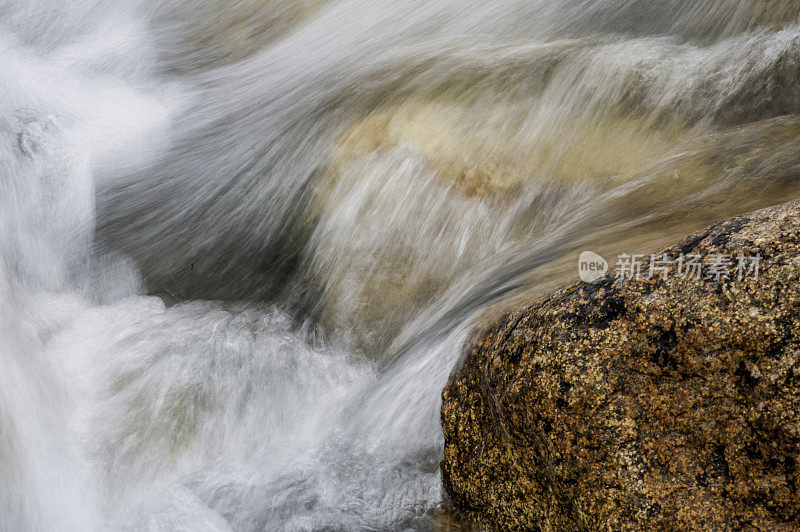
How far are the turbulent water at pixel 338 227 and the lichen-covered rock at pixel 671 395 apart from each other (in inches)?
25.2

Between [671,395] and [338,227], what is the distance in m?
3.02

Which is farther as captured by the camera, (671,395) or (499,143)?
(499,143)

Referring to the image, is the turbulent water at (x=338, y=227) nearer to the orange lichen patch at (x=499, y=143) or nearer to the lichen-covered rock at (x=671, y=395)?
the orange lichen patch at (x=499, y=143)

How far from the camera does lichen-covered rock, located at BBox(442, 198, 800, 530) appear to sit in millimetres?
2250

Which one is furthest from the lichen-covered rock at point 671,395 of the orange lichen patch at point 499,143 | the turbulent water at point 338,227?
the orange lichen patch at point 499,143

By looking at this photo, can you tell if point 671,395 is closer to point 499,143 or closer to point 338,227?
point 499,143

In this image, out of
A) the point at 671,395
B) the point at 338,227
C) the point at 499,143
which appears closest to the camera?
the point at 671,395

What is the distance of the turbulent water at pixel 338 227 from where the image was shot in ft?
12.3

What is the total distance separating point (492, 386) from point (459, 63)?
330 cm

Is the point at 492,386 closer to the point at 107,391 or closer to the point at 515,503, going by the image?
the point at 515,503

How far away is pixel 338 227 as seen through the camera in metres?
5.00

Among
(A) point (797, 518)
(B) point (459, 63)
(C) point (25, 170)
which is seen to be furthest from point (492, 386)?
(C) point (25, 170)

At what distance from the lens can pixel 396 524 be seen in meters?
3.23

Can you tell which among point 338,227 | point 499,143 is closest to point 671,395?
point 499,143
